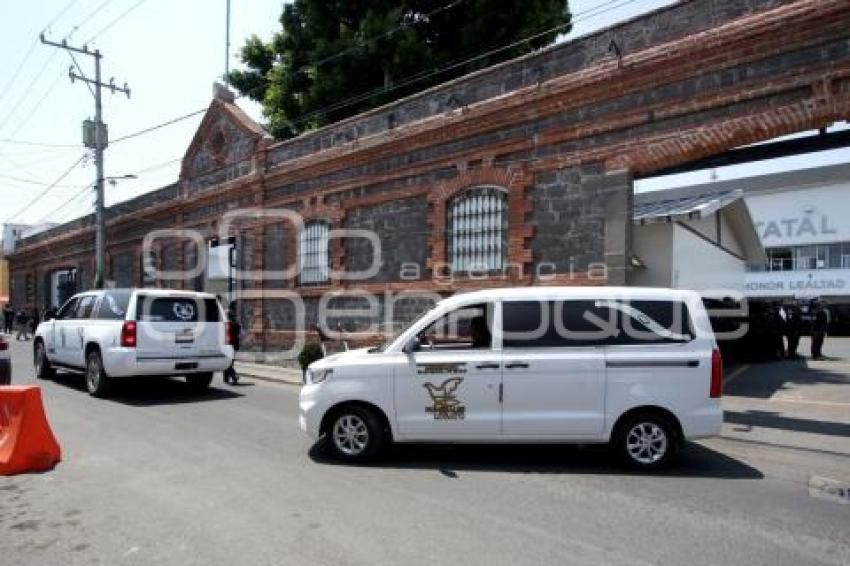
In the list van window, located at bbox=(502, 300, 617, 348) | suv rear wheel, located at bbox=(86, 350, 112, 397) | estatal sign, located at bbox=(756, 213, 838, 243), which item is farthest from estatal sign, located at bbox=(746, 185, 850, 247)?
suv rear wheel, located at bbox=(86, 350, 112, 397)

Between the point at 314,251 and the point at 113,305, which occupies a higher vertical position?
the point at 314,251

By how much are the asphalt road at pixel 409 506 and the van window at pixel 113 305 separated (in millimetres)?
3524

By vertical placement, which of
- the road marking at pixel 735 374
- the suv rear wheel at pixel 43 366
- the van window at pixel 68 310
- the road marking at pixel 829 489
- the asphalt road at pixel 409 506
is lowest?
the road marking at pixel 829 489

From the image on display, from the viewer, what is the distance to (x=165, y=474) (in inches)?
267

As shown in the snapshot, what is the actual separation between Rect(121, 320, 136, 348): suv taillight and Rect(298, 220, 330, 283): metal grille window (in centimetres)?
709

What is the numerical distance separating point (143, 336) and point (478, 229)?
6718 mm

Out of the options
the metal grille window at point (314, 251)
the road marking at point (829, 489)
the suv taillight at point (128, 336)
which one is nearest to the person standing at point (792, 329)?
the metal grille window at point (314, 251)

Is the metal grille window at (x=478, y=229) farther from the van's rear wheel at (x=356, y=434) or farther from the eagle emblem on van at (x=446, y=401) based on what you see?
the van's rear wheel at (x=356, y=434)

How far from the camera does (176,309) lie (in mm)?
12297

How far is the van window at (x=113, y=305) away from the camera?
472 inches

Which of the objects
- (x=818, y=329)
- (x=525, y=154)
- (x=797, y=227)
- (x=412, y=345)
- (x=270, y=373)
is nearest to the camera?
(x=412, y=345)

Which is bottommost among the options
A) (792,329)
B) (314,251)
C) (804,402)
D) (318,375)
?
(804,402)

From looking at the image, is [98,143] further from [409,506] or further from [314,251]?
[409,506]

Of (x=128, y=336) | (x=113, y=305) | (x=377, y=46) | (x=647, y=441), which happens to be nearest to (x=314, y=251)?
(x=113, y=305)
